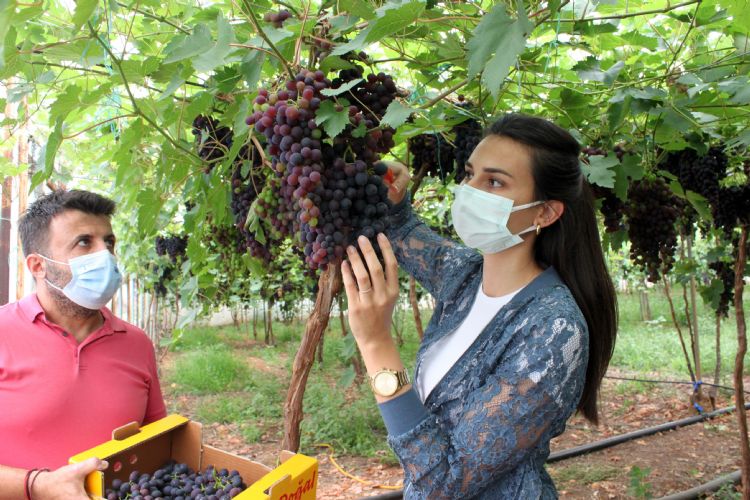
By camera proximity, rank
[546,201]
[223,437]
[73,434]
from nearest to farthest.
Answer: [546,201], [73,434], [223,437]

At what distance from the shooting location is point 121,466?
70.4 inches

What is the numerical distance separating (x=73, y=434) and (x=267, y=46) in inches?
64.8

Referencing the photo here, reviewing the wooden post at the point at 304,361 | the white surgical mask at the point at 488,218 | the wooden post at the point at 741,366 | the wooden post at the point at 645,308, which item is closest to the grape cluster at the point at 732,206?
the wooden post at the point at 741,366

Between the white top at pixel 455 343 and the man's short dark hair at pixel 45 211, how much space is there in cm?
163

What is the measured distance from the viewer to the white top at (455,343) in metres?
1.66

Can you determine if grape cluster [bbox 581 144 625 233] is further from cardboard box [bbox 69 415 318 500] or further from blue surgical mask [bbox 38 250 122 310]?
blue surgical mask [bbox 38 250 122 310]

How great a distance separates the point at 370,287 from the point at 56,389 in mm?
1443

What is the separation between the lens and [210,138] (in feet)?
6.20

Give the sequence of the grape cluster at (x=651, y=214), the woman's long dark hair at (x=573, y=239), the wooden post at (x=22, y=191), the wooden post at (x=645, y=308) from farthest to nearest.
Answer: the wooden post at (x=645, y=308) → the wooden post at (x=22, y=191) → the grape cluster at (x=651, y=214) → the woman's long dark hair at (x=573, y=239)

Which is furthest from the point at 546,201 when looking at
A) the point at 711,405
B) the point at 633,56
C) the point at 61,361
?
the point at 711,405

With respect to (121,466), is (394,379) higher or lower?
higher

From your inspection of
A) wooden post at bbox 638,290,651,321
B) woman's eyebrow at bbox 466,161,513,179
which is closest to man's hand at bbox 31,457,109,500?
woman's eyebrow at bbox 466,161,513,179

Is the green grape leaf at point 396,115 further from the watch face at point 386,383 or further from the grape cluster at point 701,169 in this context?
the grape cluster at point 701,169

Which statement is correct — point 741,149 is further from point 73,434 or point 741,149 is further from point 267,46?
point 73,434
